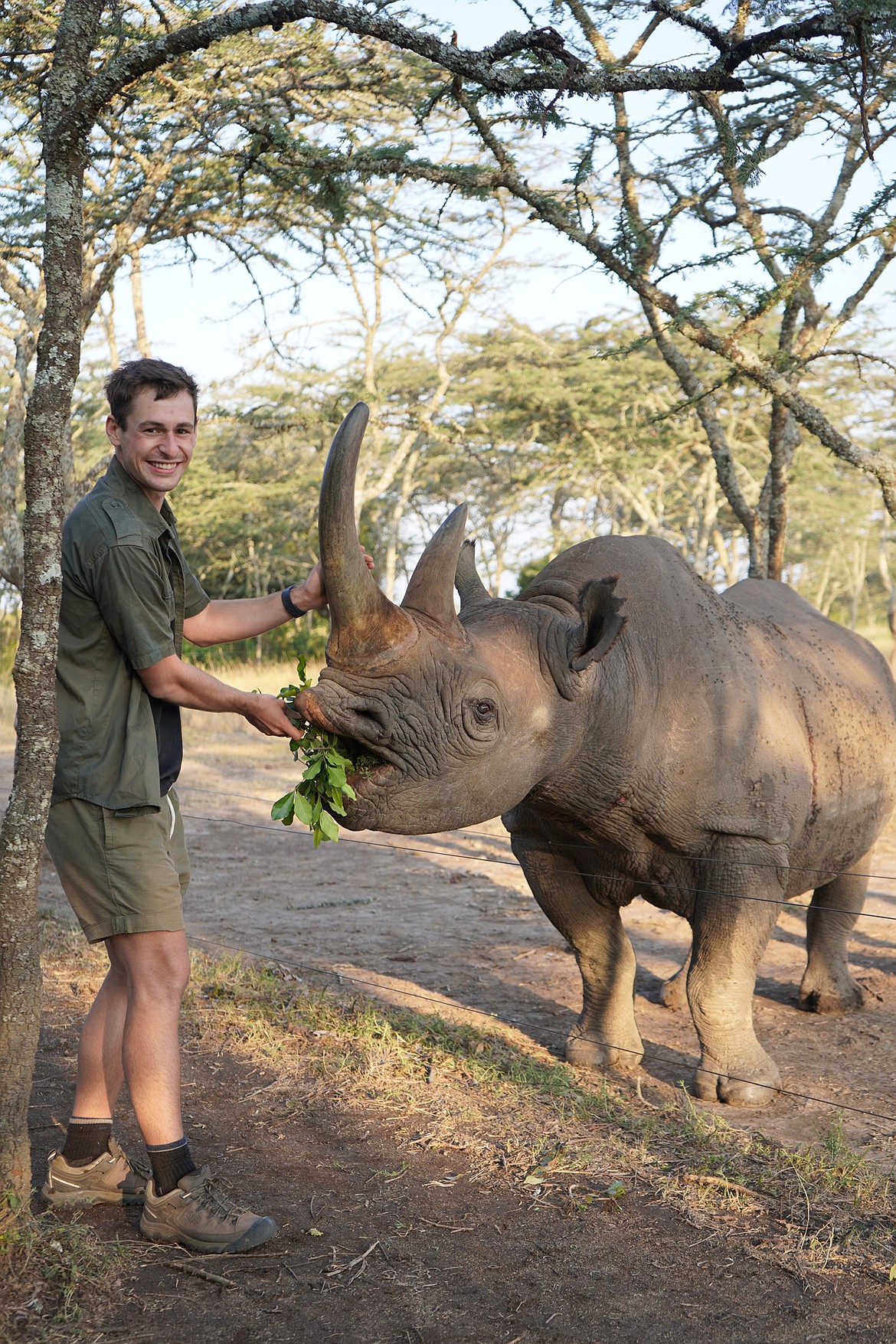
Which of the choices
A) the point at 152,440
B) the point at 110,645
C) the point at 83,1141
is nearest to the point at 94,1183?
the point at 83,1141

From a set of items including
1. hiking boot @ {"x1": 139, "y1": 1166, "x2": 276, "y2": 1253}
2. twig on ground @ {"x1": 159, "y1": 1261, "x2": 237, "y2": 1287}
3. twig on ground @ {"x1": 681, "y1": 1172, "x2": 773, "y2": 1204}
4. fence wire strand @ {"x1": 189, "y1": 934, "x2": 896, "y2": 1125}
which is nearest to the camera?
twig on ground @ {"x1": 159, "y1": 1261, "x2": 237, "y2": 1287}

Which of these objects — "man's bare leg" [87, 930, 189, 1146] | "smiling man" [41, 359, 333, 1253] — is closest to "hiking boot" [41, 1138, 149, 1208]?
"smiling man" [41, 359, 333, 1253]

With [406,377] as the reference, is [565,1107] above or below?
below

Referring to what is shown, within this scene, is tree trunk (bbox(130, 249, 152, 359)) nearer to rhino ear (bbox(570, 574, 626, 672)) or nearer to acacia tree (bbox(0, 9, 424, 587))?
acacia tree (bbox(0, 9, 424, 587))

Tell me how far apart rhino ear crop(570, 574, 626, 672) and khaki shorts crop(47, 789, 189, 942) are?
4.88 feet

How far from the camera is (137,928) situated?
3.48 metres

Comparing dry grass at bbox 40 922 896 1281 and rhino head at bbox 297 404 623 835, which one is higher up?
rhino head at bbox 297 404 623 835

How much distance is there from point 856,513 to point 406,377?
45.5 ft

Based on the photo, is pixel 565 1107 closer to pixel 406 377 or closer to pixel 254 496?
pixel 406 377

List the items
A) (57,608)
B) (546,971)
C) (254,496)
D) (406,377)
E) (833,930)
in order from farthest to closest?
(254,496), (406,377), (546,971), (833,930), (57,608)

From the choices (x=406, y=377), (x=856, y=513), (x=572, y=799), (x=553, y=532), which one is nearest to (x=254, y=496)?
(x=406, y=377)

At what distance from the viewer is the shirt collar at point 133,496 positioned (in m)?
3.65

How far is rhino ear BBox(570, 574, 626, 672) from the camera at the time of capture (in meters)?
4.12

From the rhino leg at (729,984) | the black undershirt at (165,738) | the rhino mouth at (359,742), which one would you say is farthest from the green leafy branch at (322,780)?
the rhino leg at (729,984)
